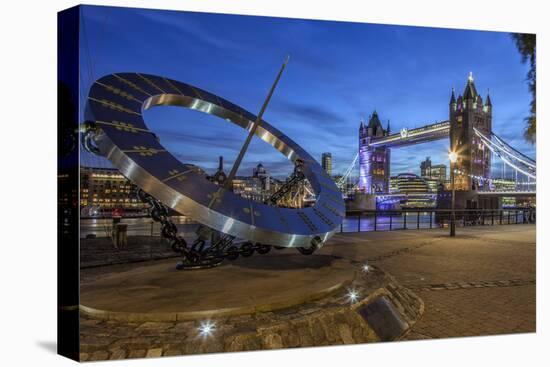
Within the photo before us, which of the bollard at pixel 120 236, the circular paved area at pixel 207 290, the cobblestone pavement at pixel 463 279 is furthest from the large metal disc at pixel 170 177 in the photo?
the bollard at pixel 120 236

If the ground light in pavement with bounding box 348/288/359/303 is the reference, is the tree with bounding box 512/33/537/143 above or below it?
above

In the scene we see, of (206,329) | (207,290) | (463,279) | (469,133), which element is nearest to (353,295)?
(207,290)

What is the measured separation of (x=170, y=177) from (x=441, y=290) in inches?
161

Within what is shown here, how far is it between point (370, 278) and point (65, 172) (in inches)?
146

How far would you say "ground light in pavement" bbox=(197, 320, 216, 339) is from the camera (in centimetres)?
318

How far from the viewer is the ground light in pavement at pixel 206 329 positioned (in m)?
3.18

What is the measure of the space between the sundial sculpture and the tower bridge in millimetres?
20431

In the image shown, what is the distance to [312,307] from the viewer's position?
3656 mm

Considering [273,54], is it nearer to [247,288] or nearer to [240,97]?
[240,97]

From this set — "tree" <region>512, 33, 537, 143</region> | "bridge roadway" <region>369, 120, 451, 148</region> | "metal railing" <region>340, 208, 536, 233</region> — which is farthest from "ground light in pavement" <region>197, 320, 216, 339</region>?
"bridge roadway" <region>369, 120, 451, 148</region>

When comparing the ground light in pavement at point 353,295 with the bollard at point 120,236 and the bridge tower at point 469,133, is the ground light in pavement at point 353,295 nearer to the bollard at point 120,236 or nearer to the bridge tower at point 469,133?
the bollard at point 120,236

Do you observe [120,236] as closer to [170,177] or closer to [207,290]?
[207,290]

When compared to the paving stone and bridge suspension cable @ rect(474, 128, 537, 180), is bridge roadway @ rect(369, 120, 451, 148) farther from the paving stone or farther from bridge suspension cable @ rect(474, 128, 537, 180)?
the paving stone

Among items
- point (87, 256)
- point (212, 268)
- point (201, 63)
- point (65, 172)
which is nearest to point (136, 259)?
point (87, 256)
